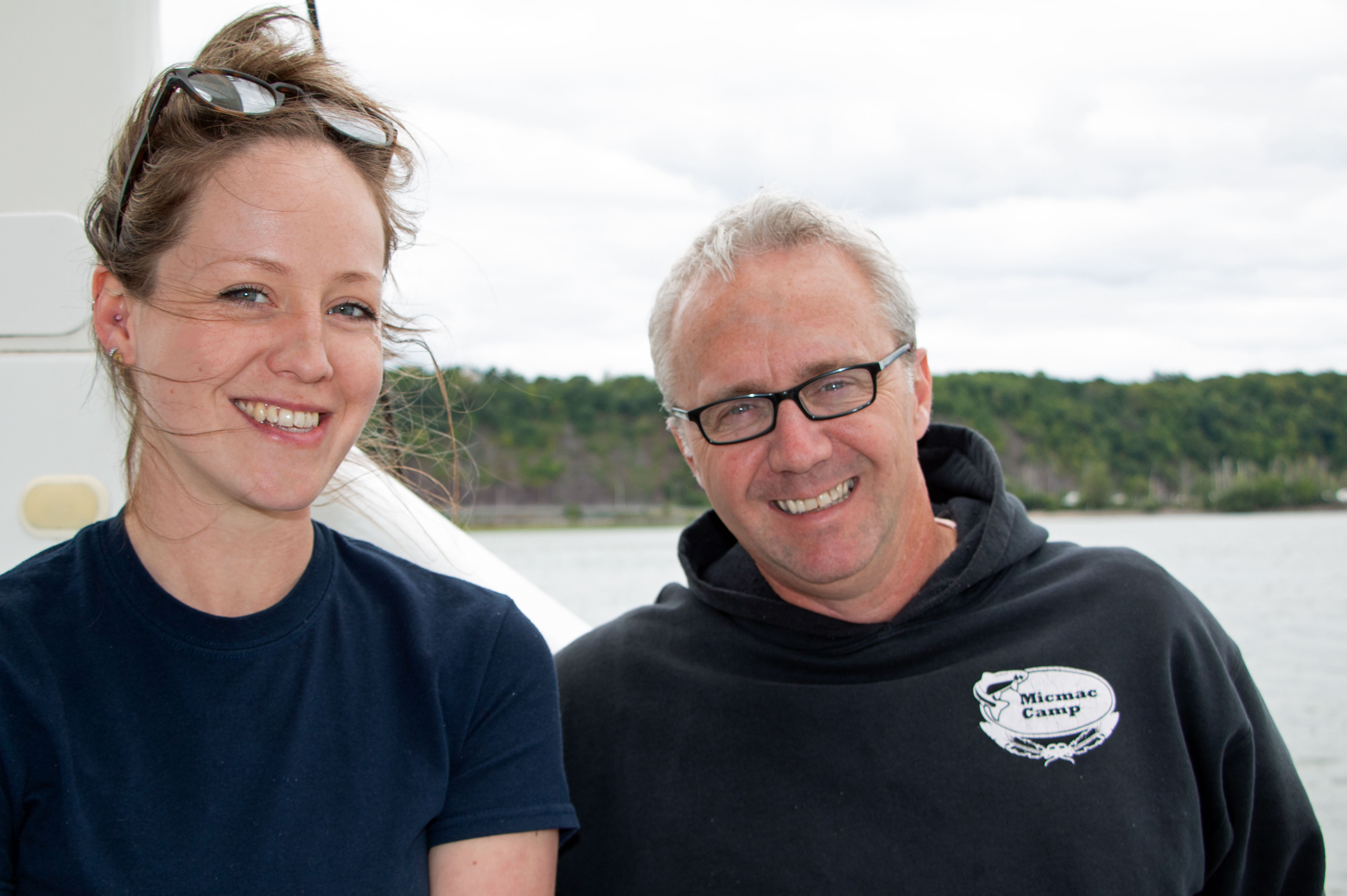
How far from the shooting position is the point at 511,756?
4.14ft

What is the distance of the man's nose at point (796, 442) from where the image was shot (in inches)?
66.1

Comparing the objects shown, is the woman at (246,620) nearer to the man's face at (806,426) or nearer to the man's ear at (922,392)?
the man's face at (806,426)

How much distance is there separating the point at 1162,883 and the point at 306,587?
1.31 meters

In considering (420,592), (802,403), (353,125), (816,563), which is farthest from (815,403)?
(353,125)

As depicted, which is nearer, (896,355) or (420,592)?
(420,592)

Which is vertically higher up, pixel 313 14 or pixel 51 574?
pixel 313 14

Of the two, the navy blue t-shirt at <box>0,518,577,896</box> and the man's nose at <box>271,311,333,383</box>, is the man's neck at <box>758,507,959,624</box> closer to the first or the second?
the navy blue t-shirt at <box>0,518,577,896</box>

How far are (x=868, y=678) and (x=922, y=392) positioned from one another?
584mm

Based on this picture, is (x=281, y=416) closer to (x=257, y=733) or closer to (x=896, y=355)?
(x=257, y=733)

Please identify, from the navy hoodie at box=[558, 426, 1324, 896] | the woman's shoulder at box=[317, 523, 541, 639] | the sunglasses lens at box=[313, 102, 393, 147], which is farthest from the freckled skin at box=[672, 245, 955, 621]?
the sunglasses lens at box=[313, 102, 393, 147]

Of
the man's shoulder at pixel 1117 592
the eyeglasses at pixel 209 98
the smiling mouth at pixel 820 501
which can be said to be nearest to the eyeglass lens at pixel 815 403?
the smiling mouth at pixel 820 501

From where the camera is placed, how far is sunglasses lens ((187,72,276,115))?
3.88 feet

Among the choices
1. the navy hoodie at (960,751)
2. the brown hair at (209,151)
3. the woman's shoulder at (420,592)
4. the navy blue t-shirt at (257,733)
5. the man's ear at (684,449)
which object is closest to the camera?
the navy blue t-shirt at (257,733)

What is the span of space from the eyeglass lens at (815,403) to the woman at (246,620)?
631 mm
